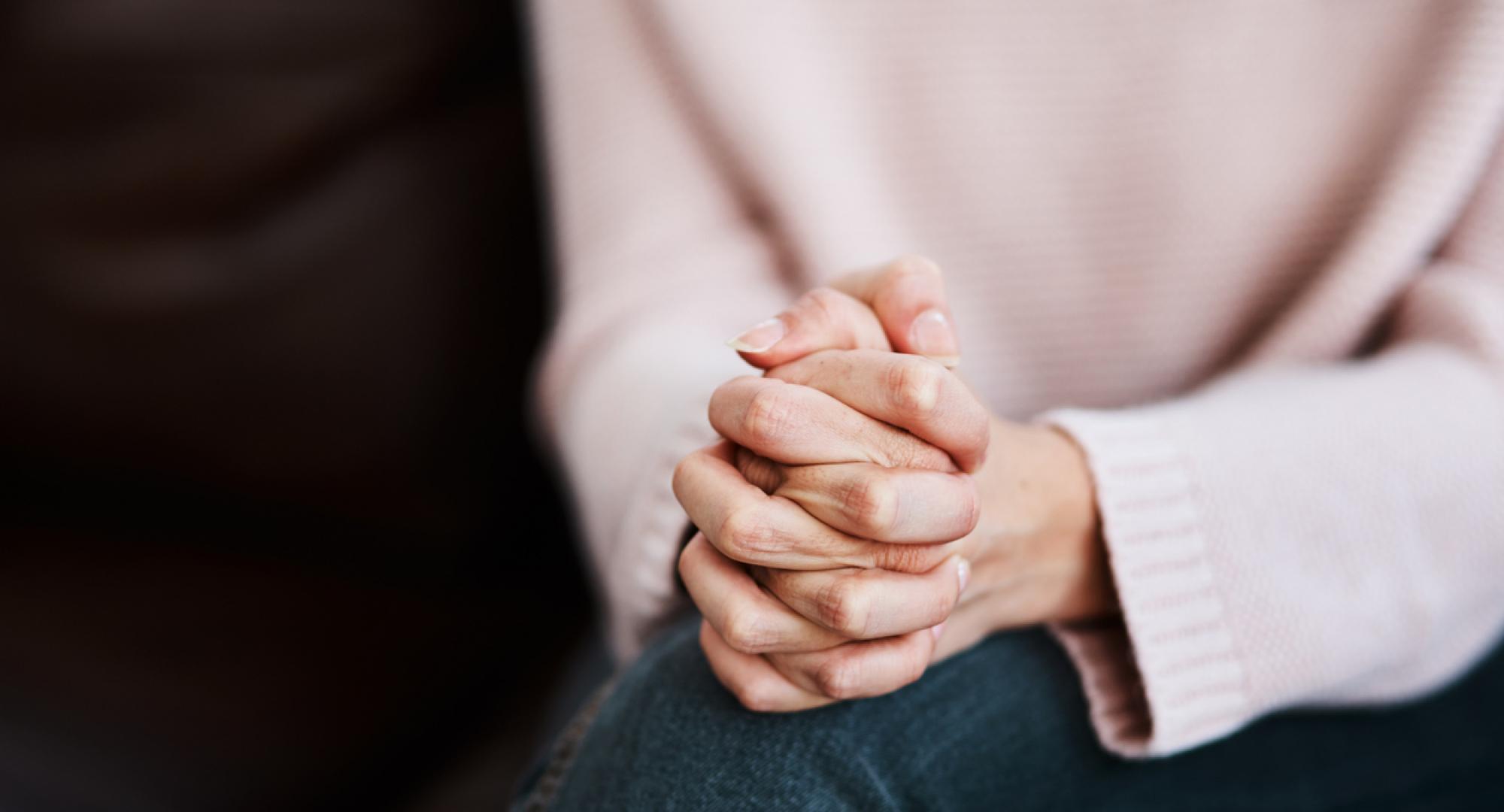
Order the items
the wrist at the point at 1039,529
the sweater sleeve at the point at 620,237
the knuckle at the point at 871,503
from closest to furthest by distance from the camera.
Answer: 1. the knuckle at the point at 871,503
2. the wrist at the point at 1039,529
3. the sweater sleeve at the point at 620,237

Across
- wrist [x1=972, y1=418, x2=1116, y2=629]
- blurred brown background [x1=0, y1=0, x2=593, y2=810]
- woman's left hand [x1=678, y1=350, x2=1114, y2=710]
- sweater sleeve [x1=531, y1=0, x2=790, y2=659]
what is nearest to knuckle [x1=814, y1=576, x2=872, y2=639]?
woman's left hand [x1=678, y1=350, x2=1114, y2=710]

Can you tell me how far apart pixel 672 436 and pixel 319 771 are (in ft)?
1.28

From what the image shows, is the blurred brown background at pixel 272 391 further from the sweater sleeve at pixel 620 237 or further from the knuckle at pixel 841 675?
the knuckle at pixel 841 675

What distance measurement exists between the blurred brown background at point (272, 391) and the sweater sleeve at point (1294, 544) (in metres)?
0.53

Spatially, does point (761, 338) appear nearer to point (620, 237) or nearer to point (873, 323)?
point (873, 323)

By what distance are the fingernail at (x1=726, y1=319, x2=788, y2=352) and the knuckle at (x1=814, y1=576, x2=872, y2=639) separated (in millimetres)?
118

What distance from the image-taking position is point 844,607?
39 centimetres

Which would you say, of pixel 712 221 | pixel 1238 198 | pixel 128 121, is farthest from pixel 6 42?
pixel 1238 198

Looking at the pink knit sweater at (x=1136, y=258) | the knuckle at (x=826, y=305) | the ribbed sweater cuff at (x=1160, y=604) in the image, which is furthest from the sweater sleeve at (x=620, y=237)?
the ribbed sweater cuff at (x=1160, y=604)

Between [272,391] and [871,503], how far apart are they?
0.61 m

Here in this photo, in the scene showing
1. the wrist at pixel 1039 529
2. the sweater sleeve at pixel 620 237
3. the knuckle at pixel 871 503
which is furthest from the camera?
the sweater sleeve at pixel 620 237

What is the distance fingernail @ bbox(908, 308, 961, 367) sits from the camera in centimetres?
46

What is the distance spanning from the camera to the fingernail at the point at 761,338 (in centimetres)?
44

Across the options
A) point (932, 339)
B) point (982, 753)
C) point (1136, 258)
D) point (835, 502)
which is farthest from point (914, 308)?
point (1136, 258)
